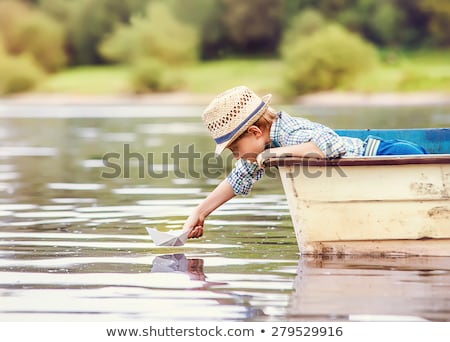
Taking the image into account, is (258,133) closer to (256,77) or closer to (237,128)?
(237,128)

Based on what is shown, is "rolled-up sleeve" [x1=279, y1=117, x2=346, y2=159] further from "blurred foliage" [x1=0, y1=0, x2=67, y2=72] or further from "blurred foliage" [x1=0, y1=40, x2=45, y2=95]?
"blurred foliage" [x1=0, y1=0, x2=67, y2=72]

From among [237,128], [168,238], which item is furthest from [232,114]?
[168,238]

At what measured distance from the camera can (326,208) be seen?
330 inches

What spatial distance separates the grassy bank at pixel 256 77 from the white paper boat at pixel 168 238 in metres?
52.4

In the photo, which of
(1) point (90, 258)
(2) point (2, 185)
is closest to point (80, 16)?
(2) point (2, 185)

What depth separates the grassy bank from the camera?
208 ft

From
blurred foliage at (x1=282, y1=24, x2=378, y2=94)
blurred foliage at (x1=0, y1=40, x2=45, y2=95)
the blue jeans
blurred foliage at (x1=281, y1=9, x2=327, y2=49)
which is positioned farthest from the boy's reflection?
blurred foliage at (x1=281, y1=9, x2=327, y2=49)

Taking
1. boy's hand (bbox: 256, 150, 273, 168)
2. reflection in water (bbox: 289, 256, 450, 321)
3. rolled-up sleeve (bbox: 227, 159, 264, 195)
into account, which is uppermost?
boy's hand (bbox: 256, 150, 273, 168)

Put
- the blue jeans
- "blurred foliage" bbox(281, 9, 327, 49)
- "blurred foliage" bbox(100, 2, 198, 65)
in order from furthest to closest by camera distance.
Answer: "blurred foliage" bbox(281, 9, 327, 49) < "blurred foliage" bbox(100, 2, 198, 65) < the blue jeans

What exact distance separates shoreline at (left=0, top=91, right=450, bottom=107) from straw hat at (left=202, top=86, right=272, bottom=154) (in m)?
46.3

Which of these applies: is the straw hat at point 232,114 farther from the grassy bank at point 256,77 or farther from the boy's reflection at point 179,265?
the grassy bank at point 256,77

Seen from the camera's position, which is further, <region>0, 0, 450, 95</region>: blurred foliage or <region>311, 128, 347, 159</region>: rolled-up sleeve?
<region>0, 0, 450, 95</region>: blurred foliage

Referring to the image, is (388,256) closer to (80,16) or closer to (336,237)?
(336,237)

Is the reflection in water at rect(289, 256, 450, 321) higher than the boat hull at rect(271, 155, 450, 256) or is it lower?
lower
